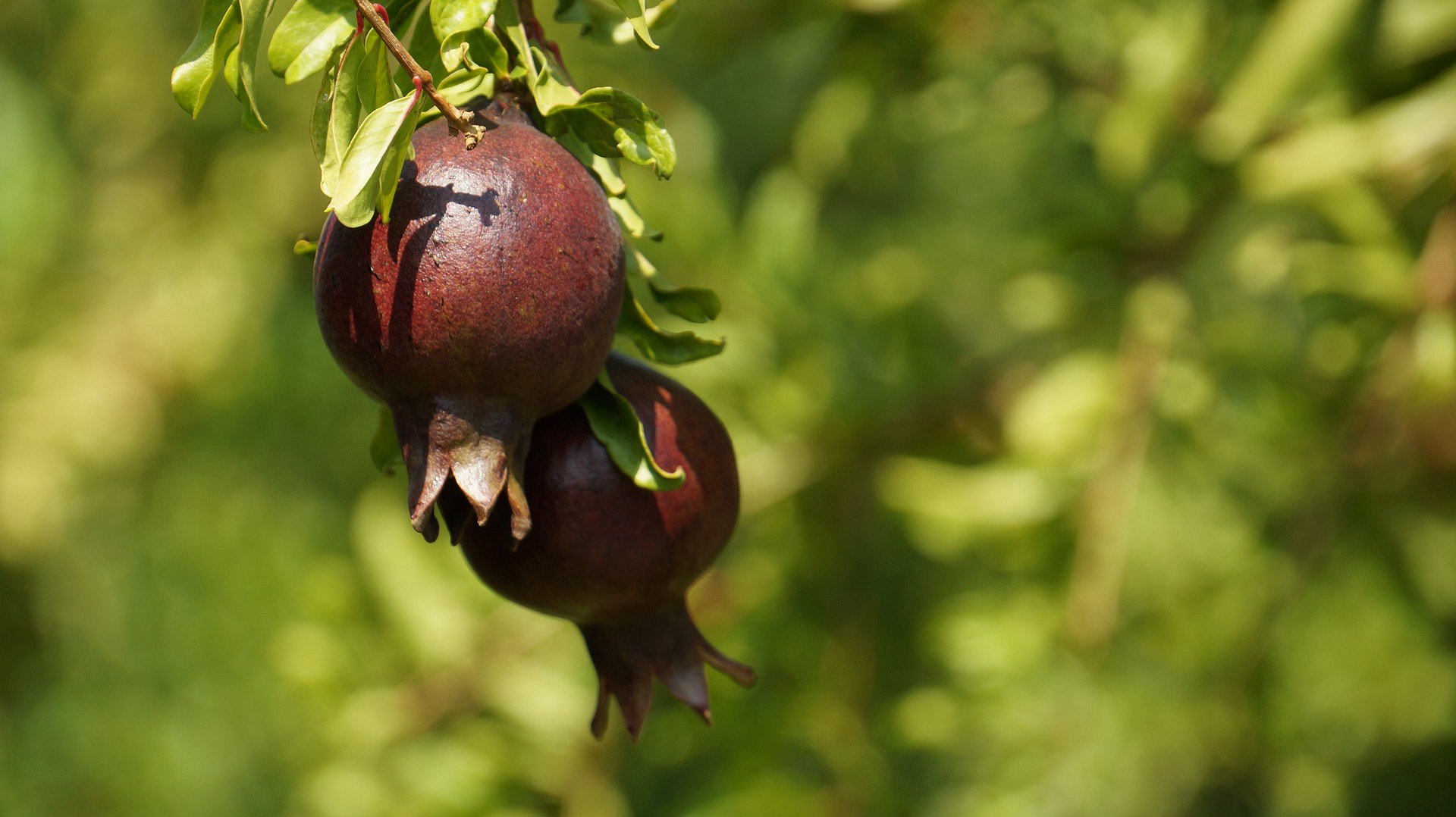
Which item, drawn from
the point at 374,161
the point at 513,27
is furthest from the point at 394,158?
the point at 513,27

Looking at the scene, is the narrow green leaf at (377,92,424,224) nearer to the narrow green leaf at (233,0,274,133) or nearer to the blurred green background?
the narrow green leaf at (233,0,274,133)

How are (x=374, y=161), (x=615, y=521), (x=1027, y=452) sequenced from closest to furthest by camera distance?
(x=374, y=161), (x=615, y=521), (x=1027, y=452)

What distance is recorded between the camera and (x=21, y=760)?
2168 mm

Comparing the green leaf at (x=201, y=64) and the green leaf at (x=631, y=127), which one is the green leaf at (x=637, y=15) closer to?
the green leaf at (x=631, y=127)

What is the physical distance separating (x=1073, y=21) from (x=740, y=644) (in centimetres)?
65

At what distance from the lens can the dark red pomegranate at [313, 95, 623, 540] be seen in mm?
439

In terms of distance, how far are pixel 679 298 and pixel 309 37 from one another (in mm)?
179

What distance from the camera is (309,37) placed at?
46 centimetres

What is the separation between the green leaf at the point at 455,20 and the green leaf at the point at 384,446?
155 millimetres

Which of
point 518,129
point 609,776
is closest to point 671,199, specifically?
point 609,776

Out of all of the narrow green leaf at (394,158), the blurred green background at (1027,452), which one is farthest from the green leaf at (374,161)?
the blurred green background at (1027,452)

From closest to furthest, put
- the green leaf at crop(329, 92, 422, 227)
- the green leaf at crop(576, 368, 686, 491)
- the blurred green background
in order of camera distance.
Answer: the green leaf at crop(329, 92, 422, 227) → the green leaf at crop(576, 368, 686, 491) → the blurred green background

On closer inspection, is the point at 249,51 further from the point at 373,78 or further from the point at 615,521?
the point at 615,521

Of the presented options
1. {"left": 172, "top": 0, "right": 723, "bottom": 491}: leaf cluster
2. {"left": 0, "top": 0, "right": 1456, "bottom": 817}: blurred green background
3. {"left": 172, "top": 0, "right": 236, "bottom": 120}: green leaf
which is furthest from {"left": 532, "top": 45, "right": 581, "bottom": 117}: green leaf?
{"left": 0, "top": 0, "right": 1456, "bottom": 817}: blurred green background
